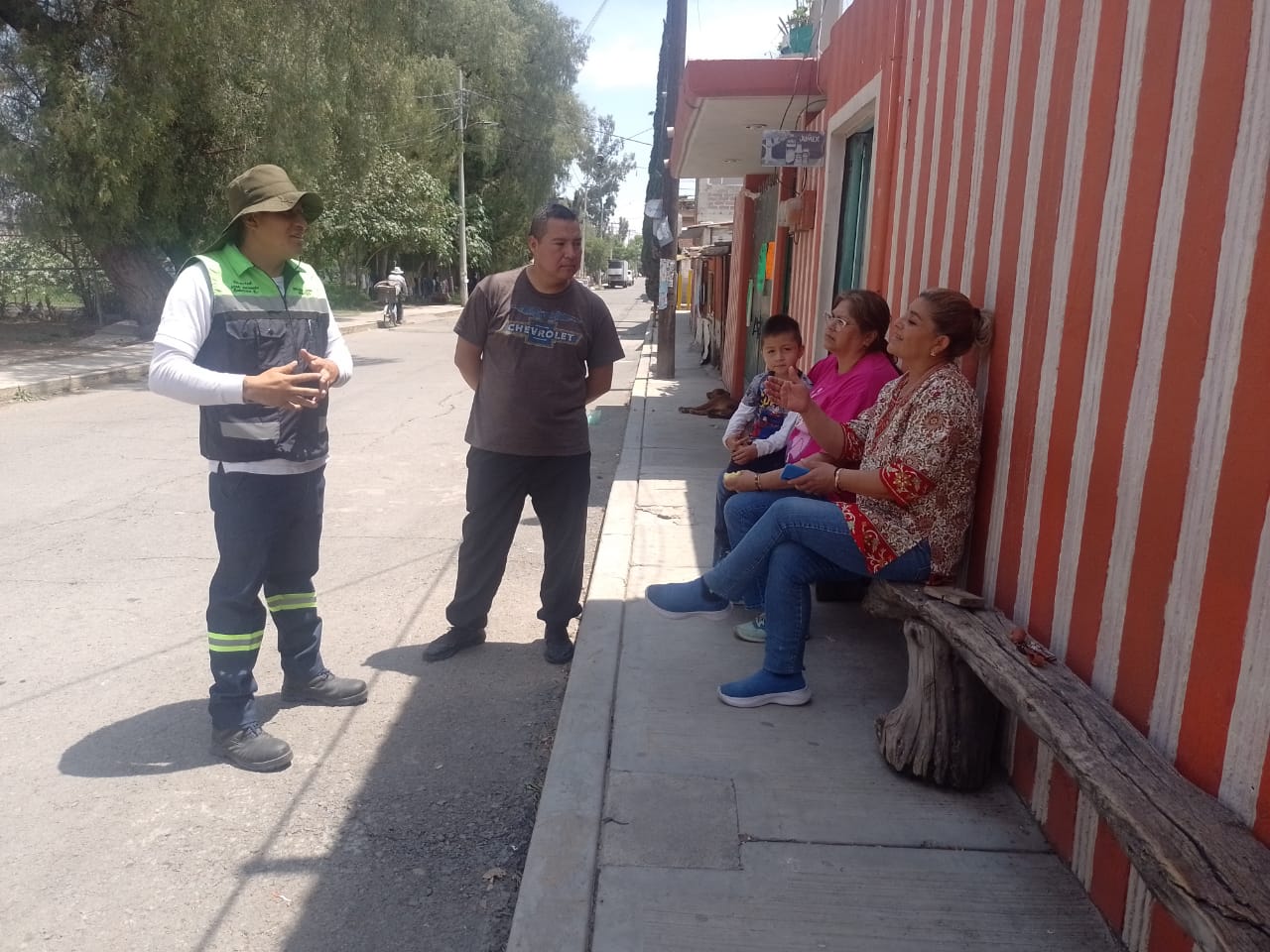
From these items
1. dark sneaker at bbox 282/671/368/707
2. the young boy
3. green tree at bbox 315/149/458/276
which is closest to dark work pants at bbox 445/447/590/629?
dark sneaker at bbox 282/671/368/707

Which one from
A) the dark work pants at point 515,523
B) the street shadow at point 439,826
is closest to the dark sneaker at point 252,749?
the street shadow at point 439,826

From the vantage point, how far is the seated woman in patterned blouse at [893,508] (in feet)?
10.3

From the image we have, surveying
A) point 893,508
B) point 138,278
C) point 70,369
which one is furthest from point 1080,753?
point 138,278

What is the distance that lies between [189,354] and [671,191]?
522 inches

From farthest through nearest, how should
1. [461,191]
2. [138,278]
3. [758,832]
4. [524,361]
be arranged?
[461,191] → [138,278] → [524,361] → [758,832]

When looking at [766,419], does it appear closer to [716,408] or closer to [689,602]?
[689,602]

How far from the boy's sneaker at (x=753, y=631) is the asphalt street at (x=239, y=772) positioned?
81 centimetres

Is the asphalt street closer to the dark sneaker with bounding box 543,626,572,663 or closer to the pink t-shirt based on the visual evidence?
the dark sneaker with bounding box 543,626,572,663

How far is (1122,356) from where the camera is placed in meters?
2.40

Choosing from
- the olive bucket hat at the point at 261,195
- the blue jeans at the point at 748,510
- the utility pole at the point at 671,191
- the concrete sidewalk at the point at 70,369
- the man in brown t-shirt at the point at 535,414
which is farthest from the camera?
the utility pole at the point at 671,191

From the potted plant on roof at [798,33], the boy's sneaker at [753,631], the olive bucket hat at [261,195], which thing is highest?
the potted plant on roof at [798,33]

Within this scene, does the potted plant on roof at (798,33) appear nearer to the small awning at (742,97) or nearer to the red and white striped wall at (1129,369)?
the small awning at (742,97)

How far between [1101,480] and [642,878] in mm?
1574

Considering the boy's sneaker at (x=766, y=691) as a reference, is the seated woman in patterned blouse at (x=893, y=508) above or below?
above
